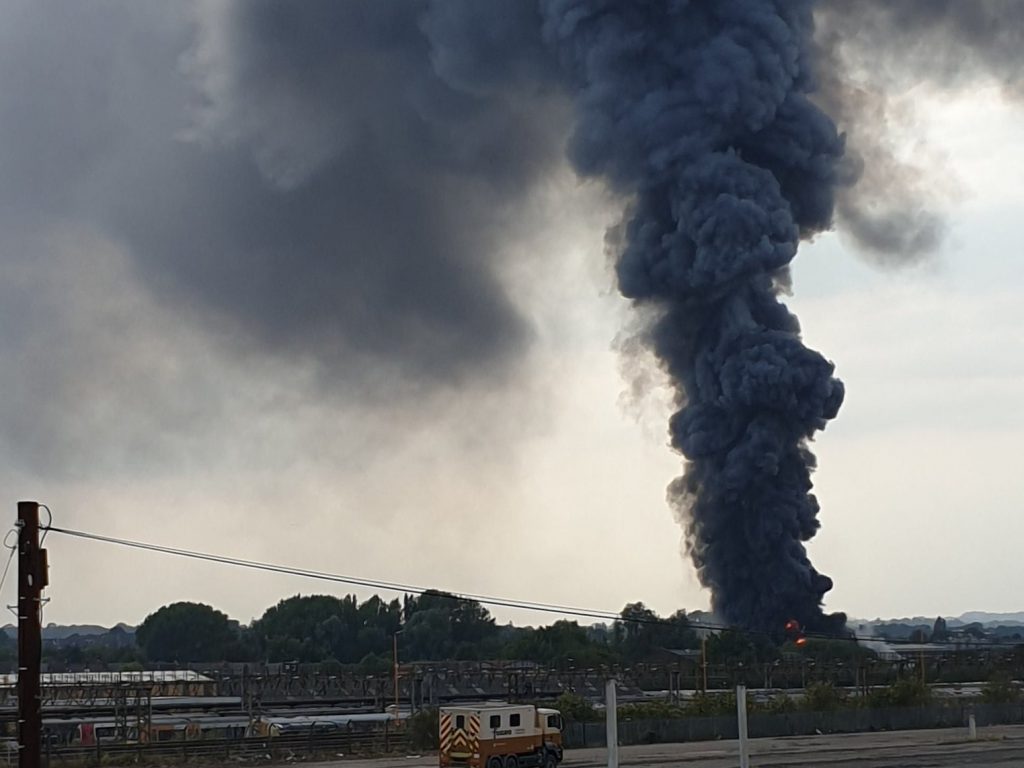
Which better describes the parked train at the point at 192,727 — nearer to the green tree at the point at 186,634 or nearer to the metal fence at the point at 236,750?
the metal fence at the point at 236,750

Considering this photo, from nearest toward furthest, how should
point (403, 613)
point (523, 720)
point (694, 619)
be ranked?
1. point (523, 720)
2. point (694, 619)
3. point (403, 613)

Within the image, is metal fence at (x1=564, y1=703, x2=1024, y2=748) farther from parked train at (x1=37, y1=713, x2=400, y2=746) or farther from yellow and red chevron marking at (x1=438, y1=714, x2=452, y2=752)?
yellow and red chevron marking at (x1=438, y1=714, x2=452, y2=752)

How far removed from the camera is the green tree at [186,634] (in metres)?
170

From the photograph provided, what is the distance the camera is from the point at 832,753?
50.3 m

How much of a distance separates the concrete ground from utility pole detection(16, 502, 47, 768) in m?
23.7

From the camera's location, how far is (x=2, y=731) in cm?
6372

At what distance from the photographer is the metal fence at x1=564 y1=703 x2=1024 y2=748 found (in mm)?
61000

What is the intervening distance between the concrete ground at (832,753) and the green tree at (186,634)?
119 metres

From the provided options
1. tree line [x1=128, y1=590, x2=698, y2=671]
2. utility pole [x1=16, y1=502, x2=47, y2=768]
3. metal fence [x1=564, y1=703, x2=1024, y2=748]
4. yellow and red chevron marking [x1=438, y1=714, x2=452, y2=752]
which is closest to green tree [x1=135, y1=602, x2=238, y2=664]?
tree line [x1=128, y1=590, x2=698, y2=671]

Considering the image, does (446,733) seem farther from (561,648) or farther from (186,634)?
(186,634)

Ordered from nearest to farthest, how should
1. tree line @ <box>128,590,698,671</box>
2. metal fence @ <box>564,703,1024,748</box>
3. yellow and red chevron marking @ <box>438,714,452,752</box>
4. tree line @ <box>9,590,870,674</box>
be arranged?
1. yellow and red chevron marking @ <box>438,714,452,752</box>
2. metal fence @ <box>564,703,1024,748</box>
3. tree line @ <box>9,590,870,674</box>
4. tree line @ <box>128,590,698,671</box>

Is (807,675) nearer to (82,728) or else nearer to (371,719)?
(371,719)

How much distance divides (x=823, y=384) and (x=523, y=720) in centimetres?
4483

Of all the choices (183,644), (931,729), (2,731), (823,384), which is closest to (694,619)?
(823,384)
